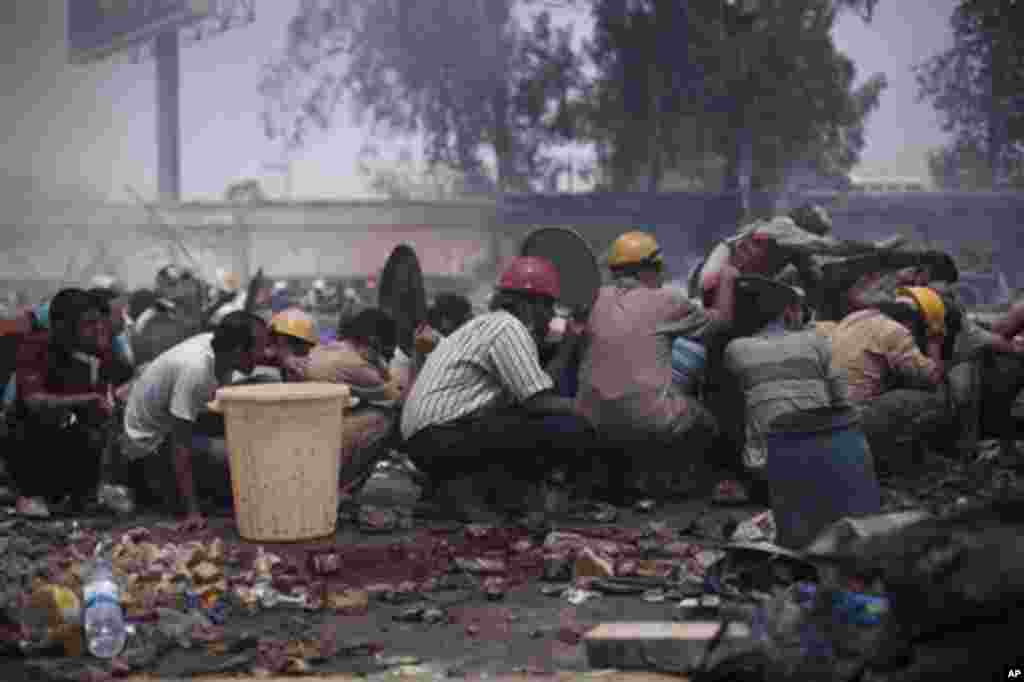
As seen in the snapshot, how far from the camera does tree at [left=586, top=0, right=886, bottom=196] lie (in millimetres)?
28797

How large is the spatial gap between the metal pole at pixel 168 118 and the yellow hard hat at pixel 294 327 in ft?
86.3

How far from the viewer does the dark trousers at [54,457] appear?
7.84 meters

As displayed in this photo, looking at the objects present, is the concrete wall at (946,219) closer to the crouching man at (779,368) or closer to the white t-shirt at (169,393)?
the crouching man at (779,368)

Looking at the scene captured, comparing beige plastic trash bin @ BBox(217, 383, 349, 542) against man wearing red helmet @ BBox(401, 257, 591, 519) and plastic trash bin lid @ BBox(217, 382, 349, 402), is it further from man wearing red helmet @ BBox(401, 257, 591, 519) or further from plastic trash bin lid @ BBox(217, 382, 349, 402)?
man wearing red helmet @ BBox(401, 257, 591, 519)

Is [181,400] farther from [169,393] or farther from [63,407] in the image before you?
[63,407]

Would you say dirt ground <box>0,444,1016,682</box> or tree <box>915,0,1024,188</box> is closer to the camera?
dirt ground <box>0,444,1016,682</box>

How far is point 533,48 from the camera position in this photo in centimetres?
3188

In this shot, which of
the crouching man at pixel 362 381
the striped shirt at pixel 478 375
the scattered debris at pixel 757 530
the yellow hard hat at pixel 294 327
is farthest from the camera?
the yellow hard hat at pixel 294 327

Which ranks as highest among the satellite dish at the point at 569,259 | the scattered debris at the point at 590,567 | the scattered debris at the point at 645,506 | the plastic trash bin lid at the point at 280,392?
the satellite dish at the point at 569,259

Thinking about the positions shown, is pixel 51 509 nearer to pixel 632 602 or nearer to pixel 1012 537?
pixel 632 602

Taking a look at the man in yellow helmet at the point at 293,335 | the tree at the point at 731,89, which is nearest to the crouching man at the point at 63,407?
the man in yellow helmet at the point at 293,335

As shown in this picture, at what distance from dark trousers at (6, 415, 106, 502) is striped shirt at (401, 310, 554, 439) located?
1.92 metres

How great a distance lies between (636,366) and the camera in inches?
307

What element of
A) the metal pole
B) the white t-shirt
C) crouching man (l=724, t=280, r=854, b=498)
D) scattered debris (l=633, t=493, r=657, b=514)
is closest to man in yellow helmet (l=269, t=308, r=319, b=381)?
the white t-shirt
